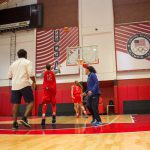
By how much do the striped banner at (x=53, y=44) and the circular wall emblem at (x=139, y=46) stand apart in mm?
2993

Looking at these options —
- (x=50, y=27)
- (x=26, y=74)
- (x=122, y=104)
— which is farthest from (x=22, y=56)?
(x=50, y=27)

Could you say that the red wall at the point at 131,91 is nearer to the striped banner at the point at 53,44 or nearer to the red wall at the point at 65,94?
the red wall at the point at 65,94

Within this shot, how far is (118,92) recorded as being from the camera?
1375 cm

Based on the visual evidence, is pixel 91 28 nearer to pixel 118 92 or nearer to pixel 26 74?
pixel 118 92

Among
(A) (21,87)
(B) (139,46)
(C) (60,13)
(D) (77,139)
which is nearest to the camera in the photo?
(D) (77,139)

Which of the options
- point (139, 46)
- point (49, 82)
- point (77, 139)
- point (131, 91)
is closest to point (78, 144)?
point (77, 139)

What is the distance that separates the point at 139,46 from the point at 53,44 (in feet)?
16.0

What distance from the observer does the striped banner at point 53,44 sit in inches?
583

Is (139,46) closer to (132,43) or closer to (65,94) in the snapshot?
(132,43)

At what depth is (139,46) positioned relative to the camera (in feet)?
45.6

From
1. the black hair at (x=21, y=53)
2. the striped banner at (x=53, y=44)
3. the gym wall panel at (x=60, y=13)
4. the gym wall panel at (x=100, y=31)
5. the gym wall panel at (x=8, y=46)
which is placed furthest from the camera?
the gym wall panel at (x=8, y=46)

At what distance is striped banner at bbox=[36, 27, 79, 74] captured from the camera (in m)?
14.8

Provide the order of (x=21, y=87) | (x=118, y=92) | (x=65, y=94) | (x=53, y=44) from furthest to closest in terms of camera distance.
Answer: (x=53, y=44)
(x=65, y=94)
(x=118, y=92)
(x=21, y=87)

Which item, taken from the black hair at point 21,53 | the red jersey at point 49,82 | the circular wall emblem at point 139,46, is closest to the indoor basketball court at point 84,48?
the circular wall emblem at point 139,46
